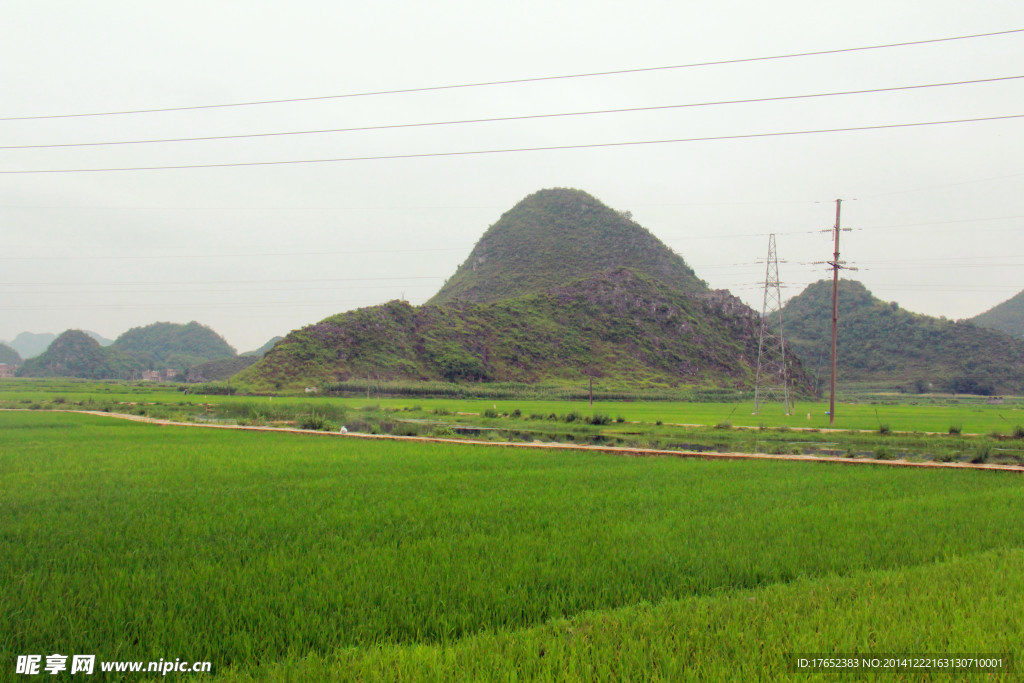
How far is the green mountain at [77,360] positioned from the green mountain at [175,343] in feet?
96.2

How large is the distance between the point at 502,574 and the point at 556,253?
12085 centimetres

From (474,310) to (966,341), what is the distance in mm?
70979

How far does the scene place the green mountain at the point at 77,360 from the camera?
356 feet

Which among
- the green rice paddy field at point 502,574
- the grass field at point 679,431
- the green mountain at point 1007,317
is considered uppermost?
the green mountain at point 1007,317

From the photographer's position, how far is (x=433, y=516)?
24.9 feet

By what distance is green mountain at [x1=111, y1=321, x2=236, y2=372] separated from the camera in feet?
490

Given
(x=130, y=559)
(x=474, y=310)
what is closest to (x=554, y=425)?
(x=130, y=559)

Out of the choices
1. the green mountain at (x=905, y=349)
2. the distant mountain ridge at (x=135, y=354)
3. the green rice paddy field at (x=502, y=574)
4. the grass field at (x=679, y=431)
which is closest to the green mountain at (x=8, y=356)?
the distant mountain ridge at (x=135, y=354)

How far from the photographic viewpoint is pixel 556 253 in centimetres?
12419

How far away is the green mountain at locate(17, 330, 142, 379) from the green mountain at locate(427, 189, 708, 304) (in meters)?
59.3

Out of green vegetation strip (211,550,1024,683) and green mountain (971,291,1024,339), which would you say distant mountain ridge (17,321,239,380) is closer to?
green vegetation strip (211,550,1024,683)

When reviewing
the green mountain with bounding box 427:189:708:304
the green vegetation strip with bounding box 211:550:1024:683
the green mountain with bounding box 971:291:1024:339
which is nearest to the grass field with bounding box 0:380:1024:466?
the green vegetation strip with bounding box 211:550:1024:683

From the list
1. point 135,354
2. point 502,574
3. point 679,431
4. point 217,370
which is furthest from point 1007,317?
point 135,354

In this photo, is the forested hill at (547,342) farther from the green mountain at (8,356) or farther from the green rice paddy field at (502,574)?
the green mountain at (8,356)
